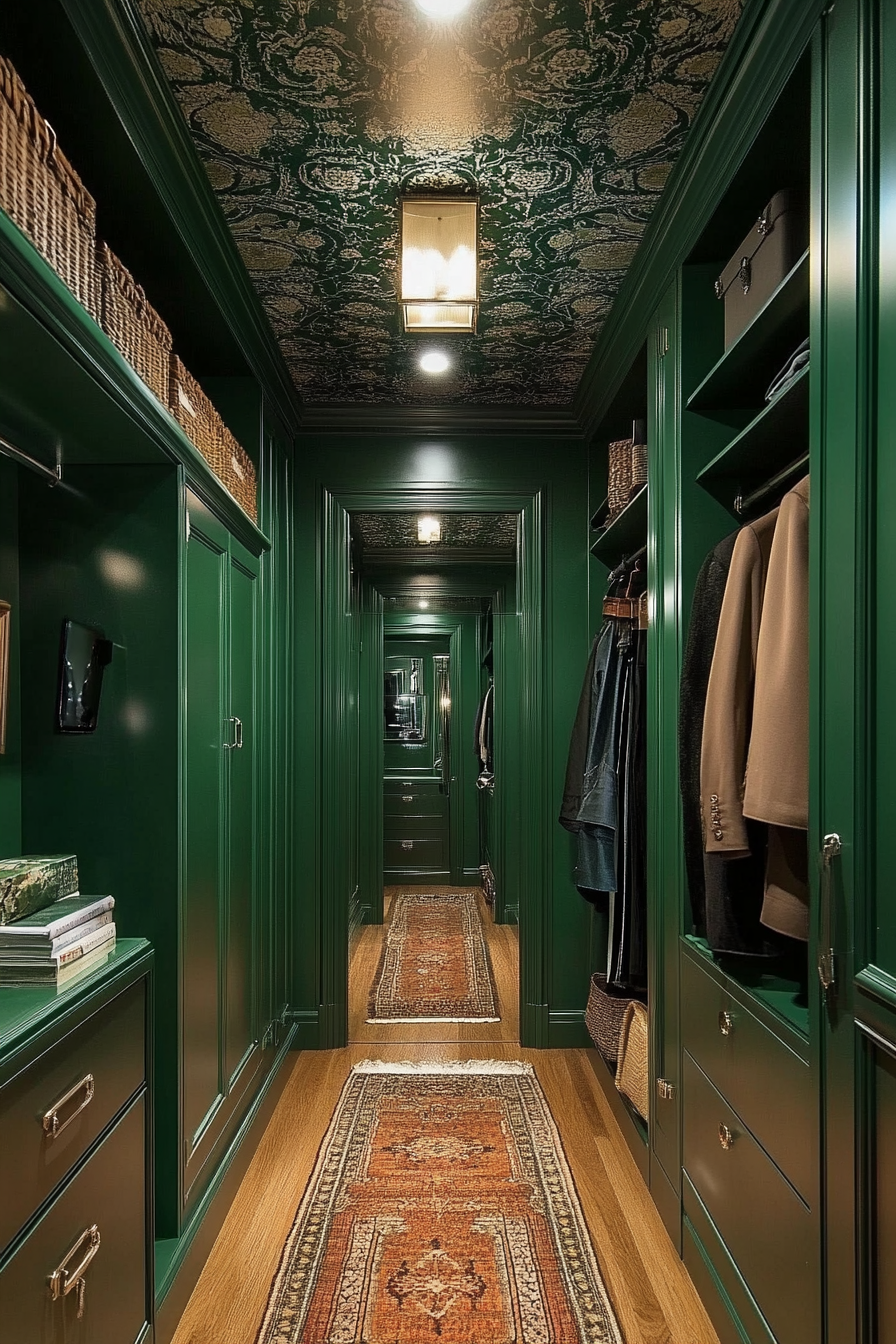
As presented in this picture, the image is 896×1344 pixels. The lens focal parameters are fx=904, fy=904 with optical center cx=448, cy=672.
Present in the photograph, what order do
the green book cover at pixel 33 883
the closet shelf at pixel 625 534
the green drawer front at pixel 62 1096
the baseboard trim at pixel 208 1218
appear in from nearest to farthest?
the green drawer front at pixel 62 1096, the green book cover at pixel 33 883, the baseboard trim at pixel 208 1218, the closet shelf at pixel 625 534

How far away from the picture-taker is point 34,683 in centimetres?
203

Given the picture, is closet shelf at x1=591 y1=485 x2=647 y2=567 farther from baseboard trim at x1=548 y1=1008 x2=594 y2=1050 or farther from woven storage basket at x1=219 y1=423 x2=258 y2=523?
baseboard trim at x1=548 y1=1008 x2=594 y2=1050

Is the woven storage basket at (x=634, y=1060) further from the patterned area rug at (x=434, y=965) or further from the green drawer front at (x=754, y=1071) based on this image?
the patterned area rug at (x=434, y=965)

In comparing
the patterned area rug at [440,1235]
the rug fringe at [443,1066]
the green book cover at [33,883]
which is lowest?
the rug fringe at [443,1066]

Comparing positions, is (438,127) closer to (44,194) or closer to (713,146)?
(713,146)

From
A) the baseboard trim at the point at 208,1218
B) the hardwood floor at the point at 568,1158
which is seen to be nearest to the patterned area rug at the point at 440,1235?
the hardwood floor at the point at 568,1158

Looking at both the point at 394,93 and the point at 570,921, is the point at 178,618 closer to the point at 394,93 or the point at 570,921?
the point at 394,93

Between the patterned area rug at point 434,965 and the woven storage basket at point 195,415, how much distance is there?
2.47m

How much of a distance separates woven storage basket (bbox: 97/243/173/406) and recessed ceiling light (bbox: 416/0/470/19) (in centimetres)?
71

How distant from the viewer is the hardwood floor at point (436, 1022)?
385 centimetres

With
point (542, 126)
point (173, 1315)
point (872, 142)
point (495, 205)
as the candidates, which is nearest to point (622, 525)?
point (495, 205)

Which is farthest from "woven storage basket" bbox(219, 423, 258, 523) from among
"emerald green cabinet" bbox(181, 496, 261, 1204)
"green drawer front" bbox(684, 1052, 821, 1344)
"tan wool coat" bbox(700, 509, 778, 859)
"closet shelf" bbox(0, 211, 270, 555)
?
"green drawer front" bbox(684, 1052, 821, 1344)

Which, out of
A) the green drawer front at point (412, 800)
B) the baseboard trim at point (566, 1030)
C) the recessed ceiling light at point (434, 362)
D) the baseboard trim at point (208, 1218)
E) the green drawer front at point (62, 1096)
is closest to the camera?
the green drawer front at point (62, 1096)

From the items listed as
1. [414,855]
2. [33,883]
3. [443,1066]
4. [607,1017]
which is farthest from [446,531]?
[33,883]
